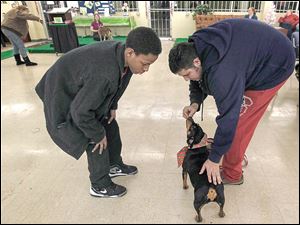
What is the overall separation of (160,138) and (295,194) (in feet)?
3.67

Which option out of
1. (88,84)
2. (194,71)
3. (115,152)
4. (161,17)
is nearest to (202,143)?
(194,71)

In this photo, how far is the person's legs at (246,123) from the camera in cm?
129

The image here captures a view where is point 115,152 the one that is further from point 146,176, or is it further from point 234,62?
point 234,62

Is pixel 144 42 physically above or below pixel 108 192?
above

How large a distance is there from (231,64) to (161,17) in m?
6.71

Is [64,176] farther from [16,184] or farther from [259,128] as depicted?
[259,128]

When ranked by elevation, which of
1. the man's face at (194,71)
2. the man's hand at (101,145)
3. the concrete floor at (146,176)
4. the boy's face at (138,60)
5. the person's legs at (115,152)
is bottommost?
the concrete floor at (146,176)

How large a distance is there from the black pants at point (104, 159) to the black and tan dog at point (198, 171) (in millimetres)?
491

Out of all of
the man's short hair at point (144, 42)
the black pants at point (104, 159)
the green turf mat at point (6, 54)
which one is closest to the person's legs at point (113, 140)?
the black pants at point (104, 159)

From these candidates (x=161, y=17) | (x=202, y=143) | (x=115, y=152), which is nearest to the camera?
(x=202, y=143)

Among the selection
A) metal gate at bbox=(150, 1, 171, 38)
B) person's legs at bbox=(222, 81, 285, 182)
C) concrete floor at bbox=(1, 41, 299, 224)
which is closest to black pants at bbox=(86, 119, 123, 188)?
concrete floor at bbox=(1, 41, 299, 224)

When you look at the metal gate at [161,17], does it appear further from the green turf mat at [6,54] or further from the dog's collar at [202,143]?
the dog's collar at [202,143]

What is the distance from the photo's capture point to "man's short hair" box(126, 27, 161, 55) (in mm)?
1058

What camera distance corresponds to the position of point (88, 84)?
109 centimetres
